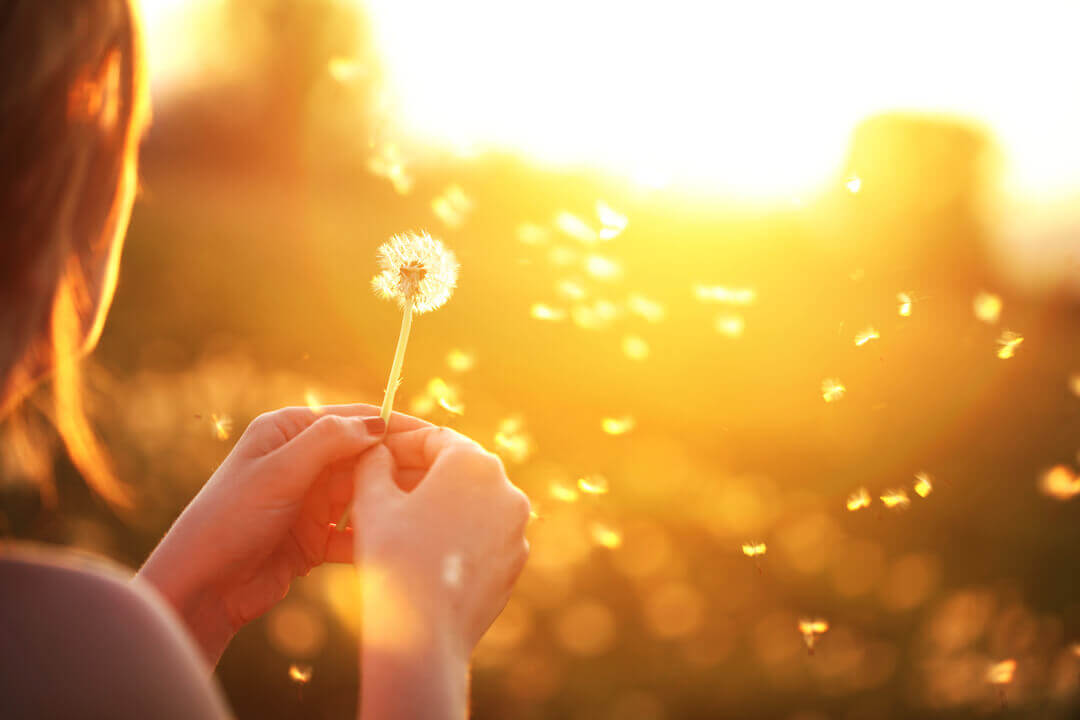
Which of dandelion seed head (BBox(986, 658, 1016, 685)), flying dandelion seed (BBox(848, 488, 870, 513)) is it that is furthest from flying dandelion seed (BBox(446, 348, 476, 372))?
dandelion seed head (BBox(986, 658, 1016, 685))

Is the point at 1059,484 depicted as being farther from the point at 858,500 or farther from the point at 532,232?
the point at 532,232

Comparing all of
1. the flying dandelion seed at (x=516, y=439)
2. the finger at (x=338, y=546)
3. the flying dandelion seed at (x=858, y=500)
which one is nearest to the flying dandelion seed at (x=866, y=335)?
the flying dandelion seed at (x=858, y=500)

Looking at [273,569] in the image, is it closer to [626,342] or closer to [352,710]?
[352,710]

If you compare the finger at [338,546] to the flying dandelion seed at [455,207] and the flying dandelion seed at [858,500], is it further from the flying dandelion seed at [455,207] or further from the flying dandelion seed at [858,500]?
the flying dandelion seed at [455,207]

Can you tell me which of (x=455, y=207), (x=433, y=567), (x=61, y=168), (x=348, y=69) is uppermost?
(x=455, y=207)

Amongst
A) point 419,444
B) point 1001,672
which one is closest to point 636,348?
point 1001,672

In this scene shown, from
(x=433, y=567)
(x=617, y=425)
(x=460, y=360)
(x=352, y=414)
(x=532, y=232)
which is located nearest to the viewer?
(x=433, y=567)
